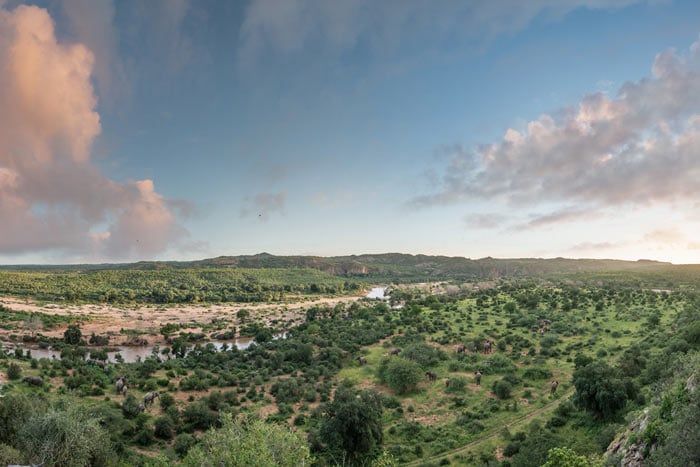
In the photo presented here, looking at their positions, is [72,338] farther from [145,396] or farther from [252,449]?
[252,449]

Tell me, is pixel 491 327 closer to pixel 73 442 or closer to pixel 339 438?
pixel 339 438

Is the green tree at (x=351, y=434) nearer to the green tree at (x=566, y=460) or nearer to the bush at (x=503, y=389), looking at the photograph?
the bush at (x=503, y=389)

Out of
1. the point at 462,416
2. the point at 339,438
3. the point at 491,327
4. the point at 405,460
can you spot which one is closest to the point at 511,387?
the point at 462,416

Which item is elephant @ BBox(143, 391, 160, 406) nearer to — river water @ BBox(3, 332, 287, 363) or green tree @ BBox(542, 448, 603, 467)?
river water @ BBox(3, 332, 287, 363)

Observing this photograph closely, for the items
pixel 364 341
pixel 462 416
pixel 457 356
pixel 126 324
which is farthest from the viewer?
pixel 126 324

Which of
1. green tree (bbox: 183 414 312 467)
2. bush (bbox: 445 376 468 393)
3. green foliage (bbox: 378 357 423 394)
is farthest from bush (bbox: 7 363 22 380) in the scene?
bush (bbox: 445 376 468 393)

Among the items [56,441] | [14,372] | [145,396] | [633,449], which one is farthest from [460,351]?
[14,372]

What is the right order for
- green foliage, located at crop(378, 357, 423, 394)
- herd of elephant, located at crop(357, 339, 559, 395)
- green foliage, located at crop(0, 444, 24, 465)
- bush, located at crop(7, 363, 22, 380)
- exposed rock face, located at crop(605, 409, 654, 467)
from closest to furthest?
exposed rock face, located at crop(605, 409, 654, 467), green foliage, located at crop(0, 444, 24, 465), bush, located at crop(7, 363, 22, 380), green foliage, located at crop(378, 357, 423, 394), herd of elephant, located at crop(357, 339, 559, 395)
